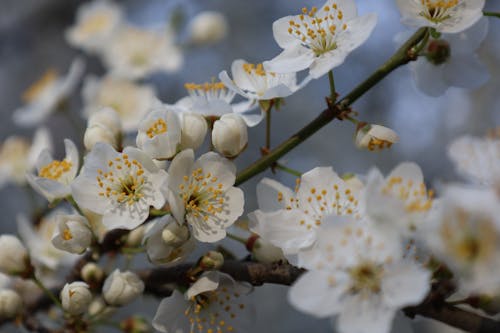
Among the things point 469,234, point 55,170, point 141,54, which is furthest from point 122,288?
point 141,54

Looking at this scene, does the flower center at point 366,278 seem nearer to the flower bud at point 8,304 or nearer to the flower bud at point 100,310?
the flower bud at point 100,310

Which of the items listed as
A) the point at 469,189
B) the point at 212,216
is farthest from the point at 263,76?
the point at 469,189

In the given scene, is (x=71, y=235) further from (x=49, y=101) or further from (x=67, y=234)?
(x=49, y=101)

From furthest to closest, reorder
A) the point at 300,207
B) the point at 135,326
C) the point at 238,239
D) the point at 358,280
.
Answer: the point at 135,326
the point at 238,239
the point at 300,207
the point at 358,280

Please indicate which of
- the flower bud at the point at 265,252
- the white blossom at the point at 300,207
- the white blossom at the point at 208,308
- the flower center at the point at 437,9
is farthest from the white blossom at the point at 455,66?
the white blossom at the point at 208,308

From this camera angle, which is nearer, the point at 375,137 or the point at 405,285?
the point at 405,285

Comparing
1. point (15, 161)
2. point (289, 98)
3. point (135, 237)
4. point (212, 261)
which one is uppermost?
point (212, 261)
